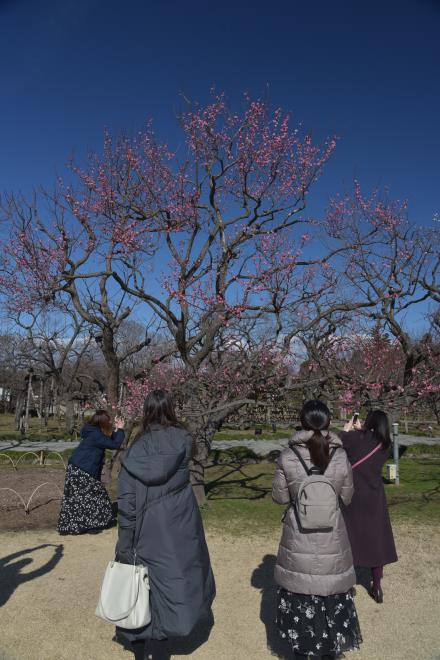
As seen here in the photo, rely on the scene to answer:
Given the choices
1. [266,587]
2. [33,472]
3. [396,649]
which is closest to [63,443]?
[33,472]

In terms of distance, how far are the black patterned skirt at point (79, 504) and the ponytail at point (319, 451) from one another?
4.02 metres

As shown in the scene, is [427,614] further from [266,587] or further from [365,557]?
[266,587]

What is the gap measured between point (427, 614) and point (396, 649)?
70 cm

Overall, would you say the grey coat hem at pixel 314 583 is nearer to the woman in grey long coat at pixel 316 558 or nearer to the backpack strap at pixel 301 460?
the woman in grey long coat at pixel 316 558

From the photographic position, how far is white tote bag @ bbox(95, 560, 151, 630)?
2.61m

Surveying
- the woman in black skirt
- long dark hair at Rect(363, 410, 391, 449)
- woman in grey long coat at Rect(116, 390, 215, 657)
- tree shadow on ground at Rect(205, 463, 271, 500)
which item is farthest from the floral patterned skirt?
tree shadow on ground at Rect(205, 463, 271, 500)

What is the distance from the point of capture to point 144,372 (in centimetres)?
1000

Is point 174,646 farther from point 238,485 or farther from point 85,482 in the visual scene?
point 238,485

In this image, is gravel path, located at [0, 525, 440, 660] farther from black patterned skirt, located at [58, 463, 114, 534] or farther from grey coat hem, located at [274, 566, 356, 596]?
grey coat hem, located at [274, 566, 356, 596]

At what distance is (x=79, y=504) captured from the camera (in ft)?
20.0

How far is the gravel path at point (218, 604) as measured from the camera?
3.32 metres

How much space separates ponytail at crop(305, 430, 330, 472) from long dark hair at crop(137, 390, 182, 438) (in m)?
0.76

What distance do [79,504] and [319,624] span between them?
13.1ft

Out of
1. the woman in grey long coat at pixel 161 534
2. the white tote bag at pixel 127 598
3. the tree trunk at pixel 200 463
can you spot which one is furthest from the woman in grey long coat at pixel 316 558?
the tree trunk at pixel 200 463
